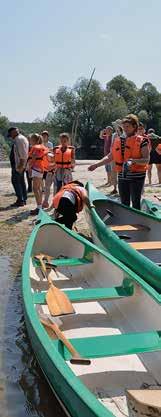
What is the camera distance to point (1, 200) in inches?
495

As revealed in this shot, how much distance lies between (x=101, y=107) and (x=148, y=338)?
2212 inches

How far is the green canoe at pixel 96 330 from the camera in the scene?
3.12 m

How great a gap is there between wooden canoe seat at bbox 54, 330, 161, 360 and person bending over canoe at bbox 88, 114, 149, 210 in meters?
3.95

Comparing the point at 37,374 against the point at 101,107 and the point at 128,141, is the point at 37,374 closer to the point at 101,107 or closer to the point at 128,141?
the point at 128,141

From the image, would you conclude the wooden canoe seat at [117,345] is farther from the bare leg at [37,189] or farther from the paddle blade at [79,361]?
the bare leg at [37,189]

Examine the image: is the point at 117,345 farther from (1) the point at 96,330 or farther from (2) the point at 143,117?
(2) the point at 143,117

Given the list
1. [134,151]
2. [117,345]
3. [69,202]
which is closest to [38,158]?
[134,151]

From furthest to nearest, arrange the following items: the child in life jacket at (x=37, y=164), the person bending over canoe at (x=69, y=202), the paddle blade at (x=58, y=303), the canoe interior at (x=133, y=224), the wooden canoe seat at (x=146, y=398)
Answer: the child in life jacket at (x=37, y=164) → the person bending over canoe at (x=69, y=202) → the canoe interior at (x=133, y=224) → the paddle blade at (x=58, y=303) → the wooden canoe seat at (x=146, y=398)

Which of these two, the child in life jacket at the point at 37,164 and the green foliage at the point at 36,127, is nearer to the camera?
the child in life jacket at the point at 37,164

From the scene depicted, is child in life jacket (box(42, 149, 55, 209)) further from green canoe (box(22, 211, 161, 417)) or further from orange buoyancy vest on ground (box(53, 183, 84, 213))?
green canoe (box(22, 211, 161, 417))

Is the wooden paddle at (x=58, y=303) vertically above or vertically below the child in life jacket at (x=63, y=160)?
below

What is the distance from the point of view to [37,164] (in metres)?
10.0

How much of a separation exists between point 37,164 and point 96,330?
6.01 metres

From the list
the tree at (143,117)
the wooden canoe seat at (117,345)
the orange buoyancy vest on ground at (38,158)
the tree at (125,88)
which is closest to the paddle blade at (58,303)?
the wooden canoe seat at (117,345)
